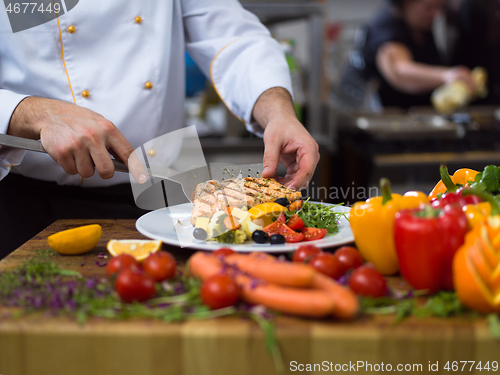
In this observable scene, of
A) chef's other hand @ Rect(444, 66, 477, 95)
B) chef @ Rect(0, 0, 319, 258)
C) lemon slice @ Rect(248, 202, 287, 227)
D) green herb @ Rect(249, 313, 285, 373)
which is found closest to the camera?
green herb @ Rect(249, 313, 285, 373)

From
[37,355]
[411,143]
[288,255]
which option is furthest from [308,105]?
[37,355]

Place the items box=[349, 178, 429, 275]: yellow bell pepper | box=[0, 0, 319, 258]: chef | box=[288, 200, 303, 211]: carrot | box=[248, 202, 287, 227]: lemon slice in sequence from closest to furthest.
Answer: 1. box=[349, 178, 429, 275]: yellow bell pepper
2. box=[248, 202, 287, 227]: lemon slice
3. box=[288, 200, 303, 211]: carrot
4. box=[0, 0, 319, 258]: chef

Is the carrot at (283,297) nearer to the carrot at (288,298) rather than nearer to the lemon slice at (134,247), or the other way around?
the carrot at (288,298)

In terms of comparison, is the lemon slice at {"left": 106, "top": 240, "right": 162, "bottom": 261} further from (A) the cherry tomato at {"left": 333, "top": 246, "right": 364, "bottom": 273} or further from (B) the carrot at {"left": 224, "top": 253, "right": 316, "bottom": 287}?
(A) the cherry tomato at {"left": 333, "top": 246, "right": 364, "bottom": 273}

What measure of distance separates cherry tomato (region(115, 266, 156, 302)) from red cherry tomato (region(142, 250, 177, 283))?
67mm

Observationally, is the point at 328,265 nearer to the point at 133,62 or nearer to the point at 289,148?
the point at 289,148

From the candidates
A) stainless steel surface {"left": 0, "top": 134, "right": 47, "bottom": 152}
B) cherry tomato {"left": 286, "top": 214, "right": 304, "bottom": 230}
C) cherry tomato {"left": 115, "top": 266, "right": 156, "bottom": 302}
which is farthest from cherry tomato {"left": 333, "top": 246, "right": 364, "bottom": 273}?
stainless steel surface {"left": 0, "top": 134, "right": 47, "bottom": 152}

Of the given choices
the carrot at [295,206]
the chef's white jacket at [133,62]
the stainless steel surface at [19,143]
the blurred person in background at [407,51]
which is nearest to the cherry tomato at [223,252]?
the carrot at [295,206]

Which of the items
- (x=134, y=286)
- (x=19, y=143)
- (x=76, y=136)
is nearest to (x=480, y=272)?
(x=134, y=286)

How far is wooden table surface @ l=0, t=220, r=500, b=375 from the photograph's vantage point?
0.67 meters

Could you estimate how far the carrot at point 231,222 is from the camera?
1025 mm

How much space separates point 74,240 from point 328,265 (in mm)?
565

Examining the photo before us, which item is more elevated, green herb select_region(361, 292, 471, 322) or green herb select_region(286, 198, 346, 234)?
green herb select_region(361, 292, 471, 322)

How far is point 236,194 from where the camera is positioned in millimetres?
1241
